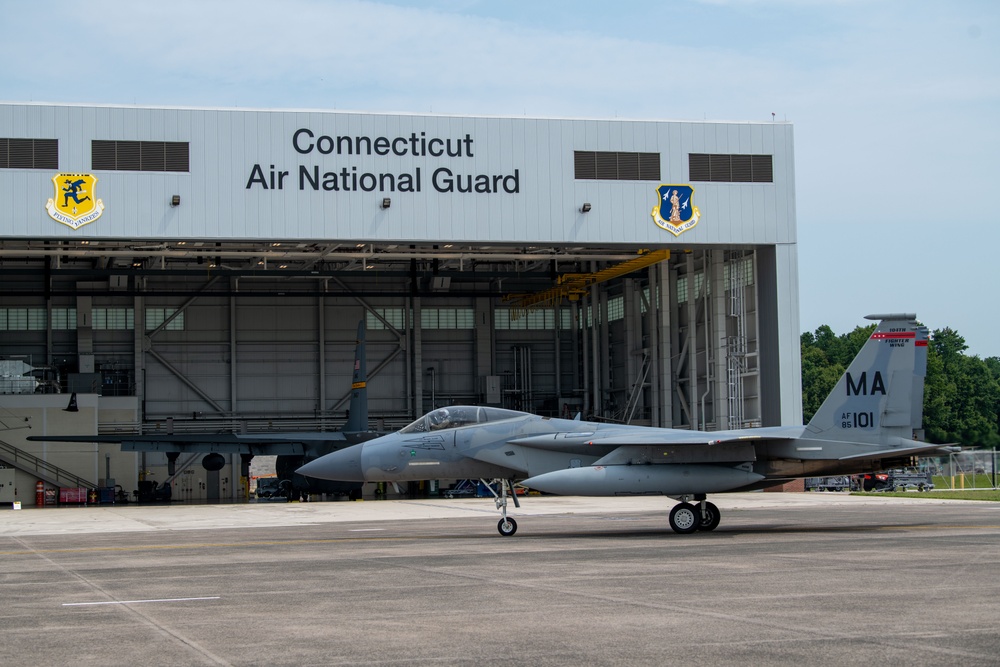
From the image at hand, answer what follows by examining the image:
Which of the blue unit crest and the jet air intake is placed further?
the blue unit crest

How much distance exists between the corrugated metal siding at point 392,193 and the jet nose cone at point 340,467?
1598 centimetres

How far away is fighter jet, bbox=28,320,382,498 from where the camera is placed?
36469 mm

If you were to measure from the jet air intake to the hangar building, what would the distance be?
59.6 ft

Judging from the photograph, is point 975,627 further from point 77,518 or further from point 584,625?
point 77,518

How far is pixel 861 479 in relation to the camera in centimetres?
4319

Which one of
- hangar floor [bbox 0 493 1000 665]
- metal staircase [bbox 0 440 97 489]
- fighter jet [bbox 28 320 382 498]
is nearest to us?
hangar floor [bbox 0 493 1000 665]

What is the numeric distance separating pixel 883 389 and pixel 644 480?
13.7 ft

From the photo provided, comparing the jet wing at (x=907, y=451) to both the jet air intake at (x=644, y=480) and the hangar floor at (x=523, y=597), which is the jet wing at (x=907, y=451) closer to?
the hangar floor at (x=523, y=597)

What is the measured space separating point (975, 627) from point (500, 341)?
4480cm

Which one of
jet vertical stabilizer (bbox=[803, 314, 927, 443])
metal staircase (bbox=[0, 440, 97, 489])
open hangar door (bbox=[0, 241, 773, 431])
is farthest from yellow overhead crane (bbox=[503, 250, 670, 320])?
jet vertical stabilizer (bbox=[803, 314, 927, 443])

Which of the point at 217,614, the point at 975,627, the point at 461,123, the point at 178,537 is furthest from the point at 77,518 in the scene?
the point at 975,627

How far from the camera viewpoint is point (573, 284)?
4597cm

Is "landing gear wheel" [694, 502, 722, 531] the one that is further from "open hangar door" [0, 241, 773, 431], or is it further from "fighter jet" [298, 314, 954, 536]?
"open hangar door" [0, 241, 773, 431]

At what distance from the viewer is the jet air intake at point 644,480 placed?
59.3 feet
